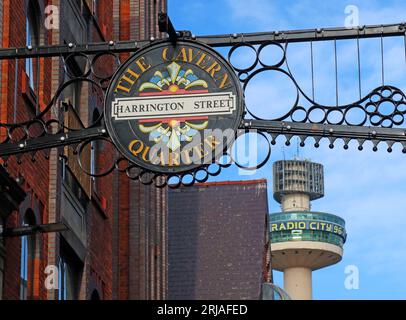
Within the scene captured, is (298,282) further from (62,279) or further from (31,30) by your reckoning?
(31,30)

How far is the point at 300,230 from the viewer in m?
166

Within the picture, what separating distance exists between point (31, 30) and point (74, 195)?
4029 millimetres

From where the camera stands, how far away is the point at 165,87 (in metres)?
12.4

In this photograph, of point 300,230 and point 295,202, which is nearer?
point 300,230

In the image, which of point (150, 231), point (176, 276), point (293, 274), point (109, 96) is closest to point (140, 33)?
point (150, 231)

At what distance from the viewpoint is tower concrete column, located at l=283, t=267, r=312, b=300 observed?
16300 cm

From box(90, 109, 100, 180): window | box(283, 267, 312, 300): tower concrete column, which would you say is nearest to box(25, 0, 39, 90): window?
box(90, 109, 100, 180): window

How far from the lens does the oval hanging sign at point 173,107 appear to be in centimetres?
A: 1213

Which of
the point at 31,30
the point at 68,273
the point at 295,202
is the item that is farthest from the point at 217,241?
the point at 295,202

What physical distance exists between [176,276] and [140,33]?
10221 mm

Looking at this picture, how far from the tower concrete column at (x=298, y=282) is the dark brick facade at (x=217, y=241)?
11767cm

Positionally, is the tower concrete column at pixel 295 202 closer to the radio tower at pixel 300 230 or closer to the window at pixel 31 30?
the radio tower at pixel 300 230

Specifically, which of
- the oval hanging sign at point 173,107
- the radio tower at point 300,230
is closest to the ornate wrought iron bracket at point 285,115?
the oval hanging sign at point 173,107
